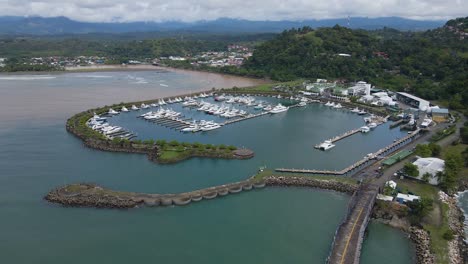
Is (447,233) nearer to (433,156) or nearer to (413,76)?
(433,156)

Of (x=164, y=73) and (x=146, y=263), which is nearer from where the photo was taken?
(x=146, y=263)

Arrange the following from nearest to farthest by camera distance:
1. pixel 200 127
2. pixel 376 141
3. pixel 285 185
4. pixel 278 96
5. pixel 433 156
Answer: pixel 285 185
pixel 433 156
pixel 376 141
pixel 200 127
pixel 278 96

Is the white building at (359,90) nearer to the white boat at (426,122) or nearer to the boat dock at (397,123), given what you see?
the boat dock at (397,123)

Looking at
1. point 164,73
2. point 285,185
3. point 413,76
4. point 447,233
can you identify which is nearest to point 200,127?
point 285,185

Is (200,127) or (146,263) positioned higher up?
(200,127)

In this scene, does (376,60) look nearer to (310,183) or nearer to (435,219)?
(310,183)

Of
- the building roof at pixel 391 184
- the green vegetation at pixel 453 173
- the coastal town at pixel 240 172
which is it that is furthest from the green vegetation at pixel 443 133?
the building roof at pixel 391 184
